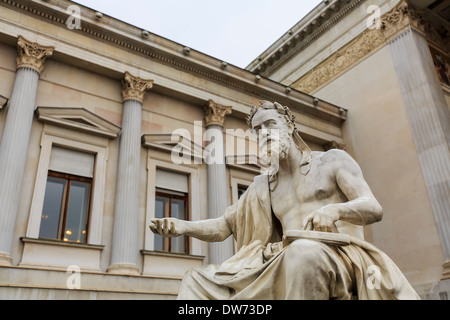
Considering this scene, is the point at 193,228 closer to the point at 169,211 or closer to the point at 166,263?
the point at 166,263

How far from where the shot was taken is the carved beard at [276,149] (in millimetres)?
2590

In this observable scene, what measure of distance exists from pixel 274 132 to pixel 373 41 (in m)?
15.7

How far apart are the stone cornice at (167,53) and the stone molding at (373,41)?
256cm

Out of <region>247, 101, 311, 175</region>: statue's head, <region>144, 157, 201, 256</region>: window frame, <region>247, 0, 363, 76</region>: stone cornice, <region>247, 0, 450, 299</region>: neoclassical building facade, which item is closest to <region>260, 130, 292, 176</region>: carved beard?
<region>247, 101, 311, 175</region>: statue's head

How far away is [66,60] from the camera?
11.2 meters

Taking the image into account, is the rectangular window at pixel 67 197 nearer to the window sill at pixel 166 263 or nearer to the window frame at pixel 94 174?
the window frame at pixel 94 174

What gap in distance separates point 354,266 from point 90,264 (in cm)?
877

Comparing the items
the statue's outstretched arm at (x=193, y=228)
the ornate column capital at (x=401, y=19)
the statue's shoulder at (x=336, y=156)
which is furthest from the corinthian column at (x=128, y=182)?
the ornate column capital at (x=401, y=19)

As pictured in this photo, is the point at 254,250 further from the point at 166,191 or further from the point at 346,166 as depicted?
the point at 166,191

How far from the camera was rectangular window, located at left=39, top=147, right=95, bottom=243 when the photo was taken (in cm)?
966

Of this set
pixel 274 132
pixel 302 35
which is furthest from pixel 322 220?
pixel 302 35

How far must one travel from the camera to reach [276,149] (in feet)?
8.46

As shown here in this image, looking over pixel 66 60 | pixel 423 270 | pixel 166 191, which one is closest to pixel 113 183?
pixel 166 191

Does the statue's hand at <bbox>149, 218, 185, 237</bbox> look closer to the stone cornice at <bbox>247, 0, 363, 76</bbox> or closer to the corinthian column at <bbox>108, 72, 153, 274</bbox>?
the corinthian column at <bbox>108, 72, 153, 274</bbox>
